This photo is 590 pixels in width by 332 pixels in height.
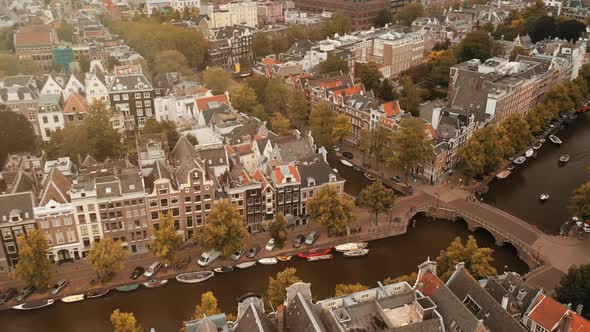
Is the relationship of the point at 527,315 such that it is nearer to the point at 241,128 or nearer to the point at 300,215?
the point at 300,215

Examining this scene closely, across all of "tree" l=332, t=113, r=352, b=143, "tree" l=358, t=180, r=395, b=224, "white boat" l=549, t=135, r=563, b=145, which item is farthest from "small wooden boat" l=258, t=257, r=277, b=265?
"white boat" l=549, t=135, r=563, b=145

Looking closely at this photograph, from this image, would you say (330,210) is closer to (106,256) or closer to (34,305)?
(106,256)

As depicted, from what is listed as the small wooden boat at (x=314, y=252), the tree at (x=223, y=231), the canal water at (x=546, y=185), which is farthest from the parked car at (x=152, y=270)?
the canal water at (x=546, y=185)

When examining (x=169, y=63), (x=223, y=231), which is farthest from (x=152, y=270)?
(x=169, y=63)

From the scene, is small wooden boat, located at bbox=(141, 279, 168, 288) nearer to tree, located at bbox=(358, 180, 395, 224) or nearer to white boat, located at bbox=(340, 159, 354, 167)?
tree, located at bbox=(358, 180, 395, 224)

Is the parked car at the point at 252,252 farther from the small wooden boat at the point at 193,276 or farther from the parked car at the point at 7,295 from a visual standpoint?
the parked car at the point at 7,295

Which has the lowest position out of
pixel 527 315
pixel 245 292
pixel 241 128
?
pixel 245 292

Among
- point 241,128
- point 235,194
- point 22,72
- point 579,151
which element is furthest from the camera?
point 22,72

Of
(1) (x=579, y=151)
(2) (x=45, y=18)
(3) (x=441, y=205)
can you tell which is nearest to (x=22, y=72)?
(2) (x=45, y=18)
